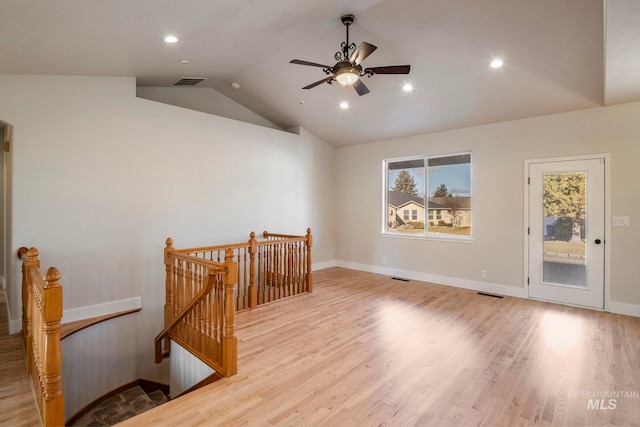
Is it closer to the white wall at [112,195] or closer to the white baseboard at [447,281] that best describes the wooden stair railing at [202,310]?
the white wall at [112,195]

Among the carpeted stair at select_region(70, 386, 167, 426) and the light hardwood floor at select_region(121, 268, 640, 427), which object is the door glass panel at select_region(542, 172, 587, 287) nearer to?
the light hardwood floor at select_region(121, 268, 640, 427)

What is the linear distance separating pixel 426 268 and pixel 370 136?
118 inches

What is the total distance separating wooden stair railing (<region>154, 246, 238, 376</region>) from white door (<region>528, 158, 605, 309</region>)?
475 cm

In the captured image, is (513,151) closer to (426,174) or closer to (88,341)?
(426,174)

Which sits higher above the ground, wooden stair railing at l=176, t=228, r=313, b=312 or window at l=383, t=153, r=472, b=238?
window at l=383, t=153, r=472, b=238

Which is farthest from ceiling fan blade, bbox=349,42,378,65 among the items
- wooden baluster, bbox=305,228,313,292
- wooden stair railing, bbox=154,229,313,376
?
wooden baluster, bbox=305,228,313,292

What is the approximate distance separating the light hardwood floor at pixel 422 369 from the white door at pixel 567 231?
1.10 ft

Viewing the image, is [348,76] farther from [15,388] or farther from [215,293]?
[15,388]

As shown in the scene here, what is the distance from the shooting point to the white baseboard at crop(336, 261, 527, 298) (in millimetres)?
5227

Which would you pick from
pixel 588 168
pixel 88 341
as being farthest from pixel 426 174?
pixel 88 341

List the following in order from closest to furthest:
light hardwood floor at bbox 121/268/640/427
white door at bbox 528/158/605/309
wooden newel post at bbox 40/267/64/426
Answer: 1. wooden newel post at bbox 40/267/64/426
2. light hardwood floor at bbox 121/268/640/427
3. white door at bbox 528/158/605/309

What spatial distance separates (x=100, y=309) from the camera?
166 inches

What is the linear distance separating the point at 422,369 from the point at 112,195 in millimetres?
4399

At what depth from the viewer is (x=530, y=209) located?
502 cm
